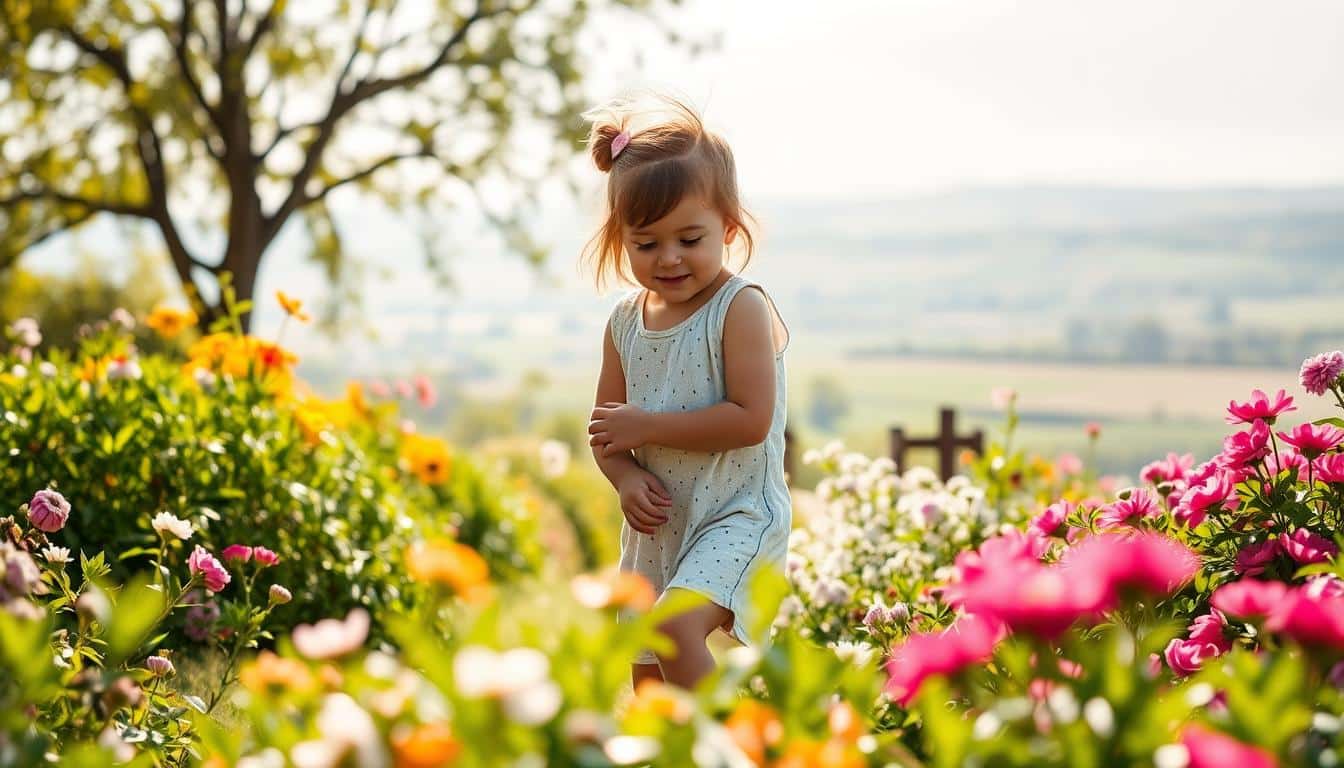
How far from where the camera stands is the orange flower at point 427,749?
1001 millimetres

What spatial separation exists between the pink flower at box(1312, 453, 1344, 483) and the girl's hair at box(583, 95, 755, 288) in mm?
1307

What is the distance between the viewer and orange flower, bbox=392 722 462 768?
1.00 meters

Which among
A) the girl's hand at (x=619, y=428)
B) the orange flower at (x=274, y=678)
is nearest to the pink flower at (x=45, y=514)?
the girl's hand at (x=619, y=428)

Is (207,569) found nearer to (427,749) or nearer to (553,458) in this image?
(427,749)

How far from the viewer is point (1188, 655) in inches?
79.5

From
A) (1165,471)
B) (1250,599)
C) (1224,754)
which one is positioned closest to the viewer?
(1224,754)

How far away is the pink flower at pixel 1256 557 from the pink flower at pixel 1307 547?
22mm

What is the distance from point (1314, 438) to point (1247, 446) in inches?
4.6

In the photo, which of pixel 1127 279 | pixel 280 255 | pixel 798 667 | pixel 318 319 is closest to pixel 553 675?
pixel 798 667

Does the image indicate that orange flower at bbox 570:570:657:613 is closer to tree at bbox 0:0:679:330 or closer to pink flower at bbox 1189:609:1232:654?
pink flower at bbox 1189:609:1232:654

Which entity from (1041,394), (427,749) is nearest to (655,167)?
(427,749)

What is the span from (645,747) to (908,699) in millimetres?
385

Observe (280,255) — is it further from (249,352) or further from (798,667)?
(798,667)

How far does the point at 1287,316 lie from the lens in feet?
268
